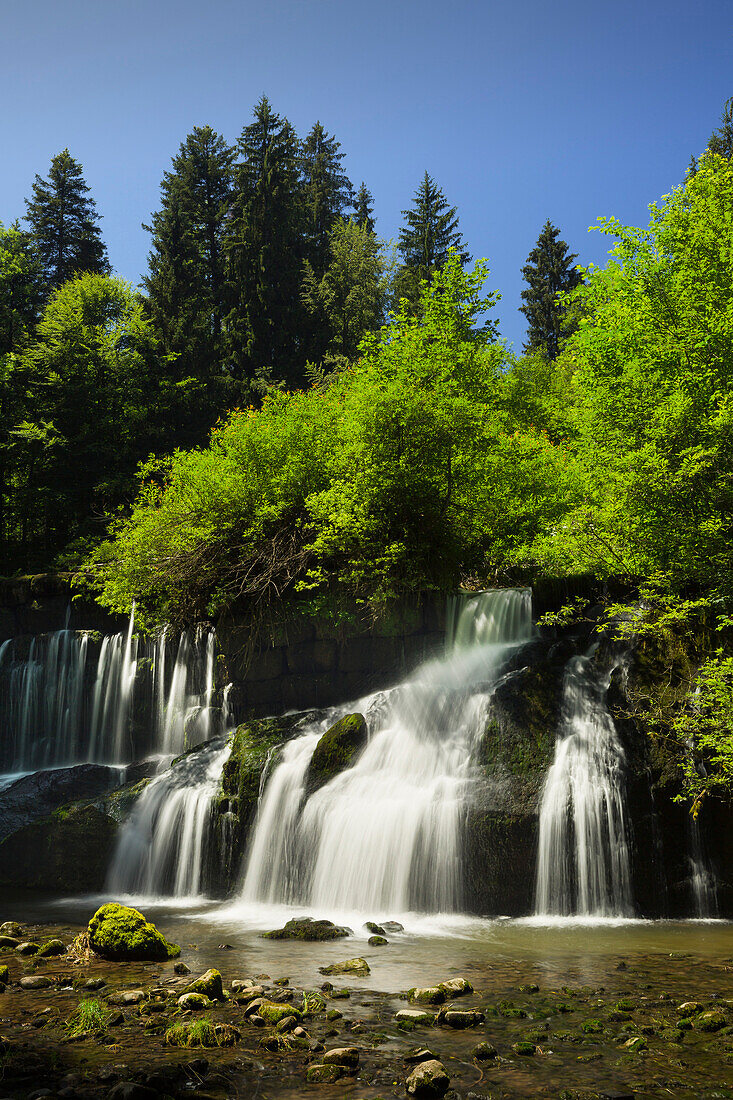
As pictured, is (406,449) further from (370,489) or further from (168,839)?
(168,839)

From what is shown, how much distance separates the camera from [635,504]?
437 inches

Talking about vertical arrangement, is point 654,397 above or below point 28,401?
below

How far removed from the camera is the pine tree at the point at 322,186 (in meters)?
49.3

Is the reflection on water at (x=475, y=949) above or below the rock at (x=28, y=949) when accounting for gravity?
above

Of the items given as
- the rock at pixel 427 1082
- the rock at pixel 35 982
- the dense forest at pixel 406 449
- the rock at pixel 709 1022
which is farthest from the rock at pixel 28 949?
the dense forest at pixel 406 449

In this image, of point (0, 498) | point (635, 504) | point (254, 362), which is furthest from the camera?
point (254, 362)

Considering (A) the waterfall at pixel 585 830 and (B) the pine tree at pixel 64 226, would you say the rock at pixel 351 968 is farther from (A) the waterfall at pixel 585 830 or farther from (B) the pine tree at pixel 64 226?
(B) the pine tree at pixel 64 226

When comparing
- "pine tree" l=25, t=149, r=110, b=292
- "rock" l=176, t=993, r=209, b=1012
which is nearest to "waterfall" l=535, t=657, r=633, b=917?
"rock" l=176, t=993, r=209, b=1012

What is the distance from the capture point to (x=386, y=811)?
36.8 feet

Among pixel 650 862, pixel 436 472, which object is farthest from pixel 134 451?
pixel 650 862

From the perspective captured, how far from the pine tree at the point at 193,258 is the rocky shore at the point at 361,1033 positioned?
33.8 m

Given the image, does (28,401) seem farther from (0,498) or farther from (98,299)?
(98,299)

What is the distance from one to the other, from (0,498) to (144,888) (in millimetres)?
22221

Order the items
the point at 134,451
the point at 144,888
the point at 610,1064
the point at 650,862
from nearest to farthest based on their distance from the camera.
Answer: the point at 610,1064 → the point at 650,862 → the point at 144,888 → the point at 134,451
